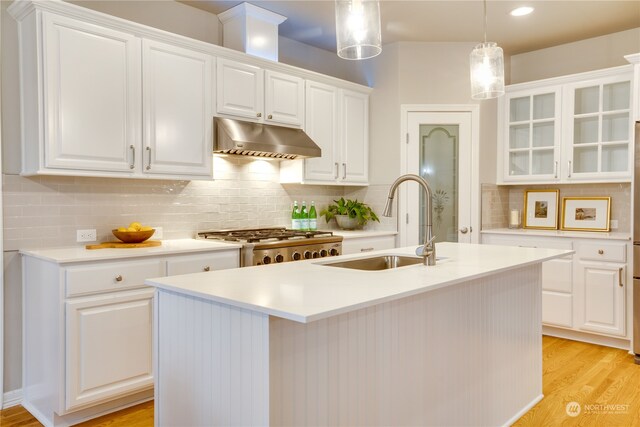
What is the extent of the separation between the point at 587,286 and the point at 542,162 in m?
1.29

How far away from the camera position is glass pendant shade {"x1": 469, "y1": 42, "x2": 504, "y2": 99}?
8.48 ft

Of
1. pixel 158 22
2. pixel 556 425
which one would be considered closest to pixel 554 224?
pixel 556 425

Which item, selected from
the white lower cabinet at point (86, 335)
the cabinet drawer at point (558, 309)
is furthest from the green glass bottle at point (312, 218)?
the cabinet drawer at point (558, 309)

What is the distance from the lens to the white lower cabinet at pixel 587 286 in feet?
12.9

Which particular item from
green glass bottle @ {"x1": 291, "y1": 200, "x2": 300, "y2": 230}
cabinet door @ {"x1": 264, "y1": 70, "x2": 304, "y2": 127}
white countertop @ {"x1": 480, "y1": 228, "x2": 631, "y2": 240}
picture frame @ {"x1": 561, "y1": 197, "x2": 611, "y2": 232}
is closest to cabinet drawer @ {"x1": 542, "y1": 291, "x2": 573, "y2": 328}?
white countertop @ {"x1": 480, "y1": 228, "x2": 631, "y2": 240}

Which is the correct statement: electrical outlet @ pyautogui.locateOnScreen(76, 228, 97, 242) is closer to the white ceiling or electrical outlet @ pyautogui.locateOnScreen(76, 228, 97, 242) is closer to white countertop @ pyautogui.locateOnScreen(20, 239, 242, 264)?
white countertop @ pyautogui.locateOnScreen(20, 239, 242, 264)

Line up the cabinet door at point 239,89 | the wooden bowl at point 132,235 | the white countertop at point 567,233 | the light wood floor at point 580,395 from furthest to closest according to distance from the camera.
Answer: the white countertop at point 567,233
the cabinet door at point 239,89
the wooden bowl at point 132,235
the light wood floor at point 580,395

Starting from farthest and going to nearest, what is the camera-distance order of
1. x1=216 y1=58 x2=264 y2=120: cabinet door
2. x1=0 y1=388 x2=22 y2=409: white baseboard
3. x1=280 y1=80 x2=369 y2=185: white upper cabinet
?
x1=280 y1=80 x2=369 y2=185: white upper cabinet, x1=216 y1=58 x2=264 y2=120: cabinet door, x1=0 y1=388 x2=22 y2=409: white baseboard

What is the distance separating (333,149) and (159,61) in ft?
5.97

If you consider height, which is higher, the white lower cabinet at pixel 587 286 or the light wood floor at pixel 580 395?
the white lower cabinet at pixel 587 286

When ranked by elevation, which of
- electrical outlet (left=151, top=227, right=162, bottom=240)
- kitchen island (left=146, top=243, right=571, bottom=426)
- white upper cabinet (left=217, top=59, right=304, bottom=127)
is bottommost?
kitchen island (left=146, top=243, right=571, bottom=426)

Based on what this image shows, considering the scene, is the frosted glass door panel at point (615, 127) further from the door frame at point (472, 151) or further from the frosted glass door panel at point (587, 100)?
the door frame at point (472, 151)

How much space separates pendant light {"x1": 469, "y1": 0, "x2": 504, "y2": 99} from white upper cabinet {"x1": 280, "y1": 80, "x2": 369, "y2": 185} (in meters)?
1.89

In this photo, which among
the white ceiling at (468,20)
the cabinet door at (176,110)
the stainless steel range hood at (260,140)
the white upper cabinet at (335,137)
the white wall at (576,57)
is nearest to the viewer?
the cabinet door at (176,110)
